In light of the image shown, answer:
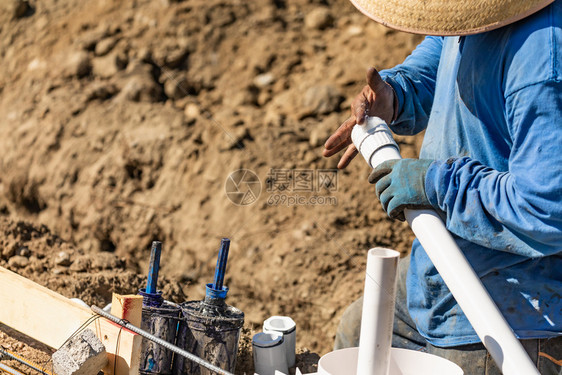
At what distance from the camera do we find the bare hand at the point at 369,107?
2258 millimetres

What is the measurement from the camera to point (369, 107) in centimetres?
233

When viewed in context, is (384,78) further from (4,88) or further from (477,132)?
(4,88)

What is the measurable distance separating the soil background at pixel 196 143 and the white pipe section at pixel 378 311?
6.41ft

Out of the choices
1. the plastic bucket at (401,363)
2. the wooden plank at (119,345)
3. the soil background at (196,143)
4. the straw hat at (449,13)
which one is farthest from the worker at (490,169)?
the soil background at (196,143)

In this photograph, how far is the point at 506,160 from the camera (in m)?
1.96

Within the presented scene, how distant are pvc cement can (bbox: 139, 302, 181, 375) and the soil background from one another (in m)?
1.21

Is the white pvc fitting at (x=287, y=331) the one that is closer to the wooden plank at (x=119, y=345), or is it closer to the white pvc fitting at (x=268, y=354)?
the white pvc fitting at (x=268, y=354)

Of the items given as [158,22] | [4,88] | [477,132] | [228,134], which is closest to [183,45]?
[158,22]

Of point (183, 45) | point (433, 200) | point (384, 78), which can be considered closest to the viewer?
point (433, 200)

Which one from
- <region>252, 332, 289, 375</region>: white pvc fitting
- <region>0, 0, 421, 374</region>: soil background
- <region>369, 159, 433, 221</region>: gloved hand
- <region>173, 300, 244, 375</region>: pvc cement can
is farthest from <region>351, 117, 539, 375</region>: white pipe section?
<region>0, 0, 421, 374</region>: soil background

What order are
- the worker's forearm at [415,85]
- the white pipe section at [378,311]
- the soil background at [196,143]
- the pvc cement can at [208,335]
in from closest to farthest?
the white pipe section at [378,311], the pvc cement can at [208,335], the worker's forearm at [415,85], the soil background at [196,143]

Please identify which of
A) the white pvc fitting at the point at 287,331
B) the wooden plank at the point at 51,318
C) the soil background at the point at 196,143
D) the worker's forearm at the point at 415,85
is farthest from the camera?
the soil background at the point at 196,143

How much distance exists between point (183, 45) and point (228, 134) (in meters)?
1.22

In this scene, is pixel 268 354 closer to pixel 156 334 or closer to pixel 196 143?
pixel 156 334
